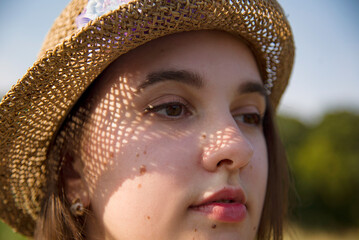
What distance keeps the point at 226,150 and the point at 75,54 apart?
0.64 m

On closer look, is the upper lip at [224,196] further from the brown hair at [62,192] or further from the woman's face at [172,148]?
the brown hair at [62,192]

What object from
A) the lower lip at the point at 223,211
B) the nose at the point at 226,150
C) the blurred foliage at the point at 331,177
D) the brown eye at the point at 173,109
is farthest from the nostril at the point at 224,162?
the blurred foliage at the point at 331,177

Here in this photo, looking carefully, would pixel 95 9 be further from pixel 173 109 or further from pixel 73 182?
pixel 73 182

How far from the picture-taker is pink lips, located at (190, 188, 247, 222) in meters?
1.29

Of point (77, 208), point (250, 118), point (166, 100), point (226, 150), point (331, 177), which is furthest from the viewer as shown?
point (331, 177)

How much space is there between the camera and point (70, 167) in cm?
161

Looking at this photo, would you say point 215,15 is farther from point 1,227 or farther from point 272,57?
point 1,227

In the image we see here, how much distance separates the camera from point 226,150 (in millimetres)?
1298

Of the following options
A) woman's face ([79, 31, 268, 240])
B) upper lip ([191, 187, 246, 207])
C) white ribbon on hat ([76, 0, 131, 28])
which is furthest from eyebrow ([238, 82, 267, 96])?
white ribbon on hat ([76, 0, 131, 28])

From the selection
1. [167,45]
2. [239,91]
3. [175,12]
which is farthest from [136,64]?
[239,91]

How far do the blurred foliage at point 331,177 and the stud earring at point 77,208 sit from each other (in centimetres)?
904

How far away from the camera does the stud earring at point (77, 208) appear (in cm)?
152

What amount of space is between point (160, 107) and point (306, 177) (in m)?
10.9

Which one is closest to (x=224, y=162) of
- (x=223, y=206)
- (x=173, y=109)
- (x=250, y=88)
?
(x=223, y=206)
